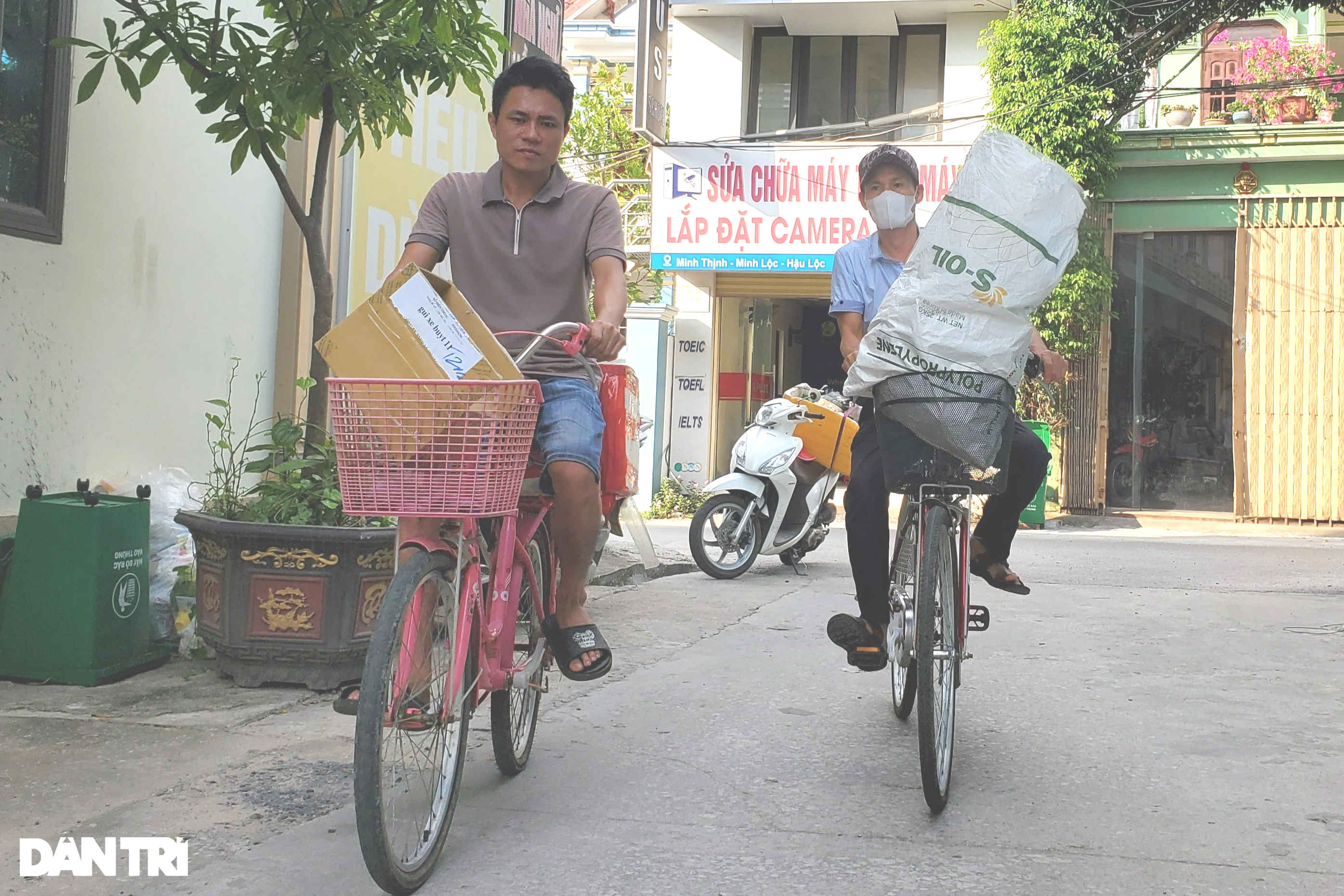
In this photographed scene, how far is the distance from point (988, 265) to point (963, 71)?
12875 mm

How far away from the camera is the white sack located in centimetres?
349

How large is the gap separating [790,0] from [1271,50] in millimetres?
5869

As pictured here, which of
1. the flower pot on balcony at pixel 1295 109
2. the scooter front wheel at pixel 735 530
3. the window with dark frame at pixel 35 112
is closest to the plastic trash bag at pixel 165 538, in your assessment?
the window with dark frame at pixel 35 112

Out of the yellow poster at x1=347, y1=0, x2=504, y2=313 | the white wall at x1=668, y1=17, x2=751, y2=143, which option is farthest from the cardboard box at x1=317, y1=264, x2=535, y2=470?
the white wall at x1=668, y1=17, x2=751, y2=143

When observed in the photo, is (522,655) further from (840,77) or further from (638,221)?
(638,221)

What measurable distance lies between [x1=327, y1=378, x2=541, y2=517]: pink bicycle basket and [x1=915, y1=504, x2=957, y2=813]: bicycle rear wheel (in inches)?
49.9

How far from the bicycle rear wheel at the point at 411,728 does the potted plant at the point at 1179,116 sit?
47.3 ft

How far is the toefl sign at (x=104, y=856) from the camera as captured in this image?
9.59ft

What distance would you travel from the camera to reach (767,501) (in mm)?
8828

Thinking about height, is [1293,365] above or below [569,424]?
above

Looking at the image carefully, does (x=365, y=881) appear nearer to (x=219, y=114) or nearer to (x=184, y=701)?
(x=184, y=701)

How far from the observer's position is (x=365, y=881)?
2875 millimetres

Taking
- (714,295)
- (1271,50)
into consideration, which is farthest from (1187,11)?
(714,295)

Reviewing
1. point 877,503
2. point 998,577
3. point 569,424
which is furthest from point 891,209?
point 569,424
